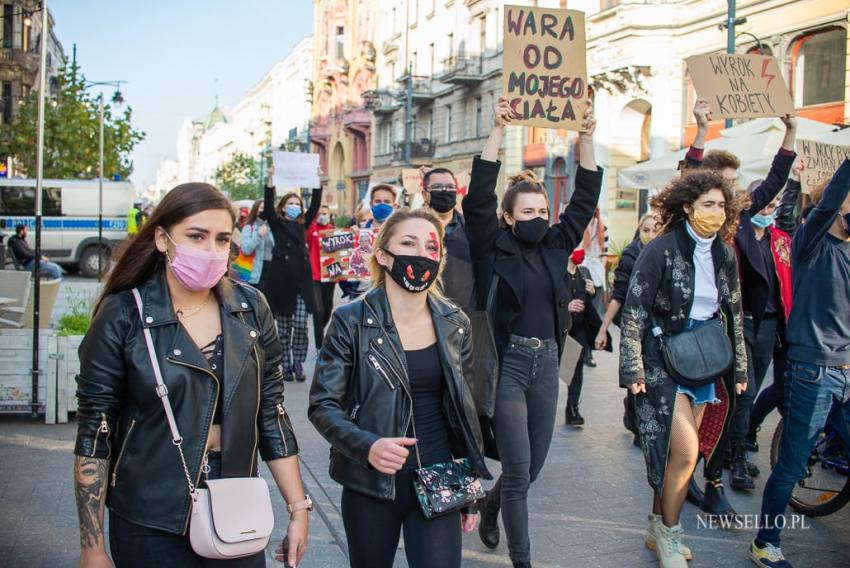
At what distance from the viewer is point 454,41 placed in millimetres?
45500

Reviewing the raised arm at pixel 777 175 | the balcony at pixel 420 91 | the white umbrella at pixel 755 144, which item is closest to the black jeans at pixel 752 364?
the raised arm at pixel 777 175

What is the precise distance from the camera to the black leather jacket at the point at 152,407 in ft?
8.70

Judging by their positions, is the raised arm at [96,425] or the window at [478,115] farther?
the window at [478,115]

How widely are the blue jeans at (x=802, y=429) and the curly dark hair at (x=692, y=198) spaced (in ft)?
2.81

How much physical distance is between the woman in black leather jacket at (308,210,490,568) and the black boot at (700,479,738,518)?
2.69 m

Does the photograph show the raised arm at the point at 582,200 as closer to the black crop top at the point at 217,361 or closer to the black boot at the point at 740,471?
the black boot at the point at 740,471

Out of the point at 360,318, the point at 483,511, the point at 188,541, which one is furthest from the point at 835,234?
the point at 188,541

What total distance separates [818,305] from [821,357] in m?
0.29

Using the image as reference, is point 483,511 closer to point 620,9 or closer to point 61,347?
point 61,347

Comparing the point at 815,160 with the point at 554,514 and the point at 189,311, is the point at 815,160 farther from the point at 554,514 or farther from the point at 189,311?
the point at 189,311

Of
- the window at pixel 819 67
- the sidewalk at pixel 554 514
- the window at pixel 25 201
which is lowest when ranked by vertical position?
the sidewalk at pixel 554 514

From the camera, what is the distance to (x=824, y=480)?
573 cm

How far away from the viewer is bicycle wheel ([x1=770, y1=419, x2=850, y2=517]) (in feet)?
17.8

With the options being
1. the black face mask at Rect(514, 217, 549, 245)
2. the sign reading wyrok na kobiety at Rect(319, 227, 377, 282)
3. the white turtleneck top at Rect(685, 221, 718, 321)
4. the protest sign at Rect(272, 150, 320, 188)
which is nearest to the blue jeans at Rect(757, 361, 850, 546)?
the white turtleneck top at Rect(685, 221, 718, 321)
